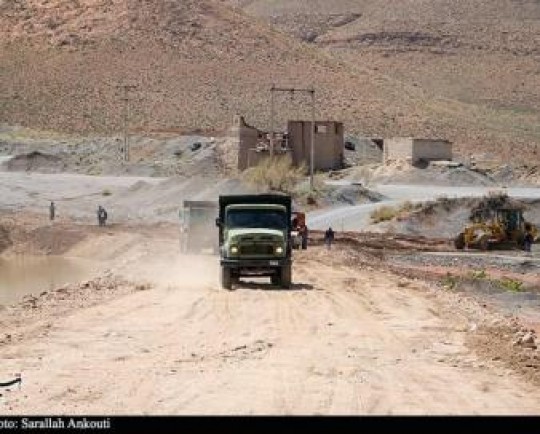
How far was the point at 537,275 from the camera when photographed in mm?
43688

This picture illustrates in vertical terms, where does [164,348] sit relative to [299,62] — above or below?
below

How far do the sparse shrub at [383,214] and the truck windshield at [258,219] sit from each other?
29929 mm

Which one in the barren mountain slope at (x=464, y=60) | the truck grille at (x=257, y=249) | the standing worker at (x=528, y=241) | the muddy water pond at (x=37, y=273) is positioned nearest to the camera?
the truck grille at (x=257, y=249)

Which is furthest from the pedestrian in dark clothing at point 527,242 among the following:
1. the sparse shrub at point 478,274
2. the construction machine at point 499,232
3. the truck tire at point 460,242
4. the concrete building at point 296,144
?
the concrete building at point 296,144

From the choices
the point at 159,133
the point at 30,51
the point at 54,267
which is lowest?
the point at 54,267

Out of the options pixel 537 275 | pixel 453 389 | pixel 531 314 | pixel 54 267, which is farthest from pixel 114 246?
pixel 453 389

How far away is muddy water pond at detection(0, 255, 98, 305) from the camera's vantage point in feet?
146

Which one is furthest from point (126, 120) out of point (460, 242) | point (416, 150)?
point (460, 242)

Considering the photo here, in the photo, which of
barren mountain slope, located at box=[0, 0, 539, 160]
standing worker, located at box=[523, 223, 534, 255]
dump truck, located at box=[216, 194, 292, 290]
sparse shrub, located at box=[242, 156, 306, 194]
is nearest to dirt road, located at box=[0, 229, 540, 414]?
dump truck, located at box=[216, 194, 292, 290]

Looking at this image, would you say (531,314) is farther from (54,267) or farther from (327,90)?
(327,90)

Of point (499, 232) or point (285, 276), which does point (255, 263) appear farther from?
point (499, 232)

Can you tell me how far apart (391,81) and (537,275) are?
112 m

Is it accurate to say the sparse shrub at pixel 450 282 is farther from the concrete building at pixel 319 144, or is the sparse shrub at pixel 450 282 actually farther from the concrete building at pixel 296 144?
the concrete building at pixel 319 144

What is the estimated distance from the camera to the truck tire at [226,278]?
3334 centimetres
